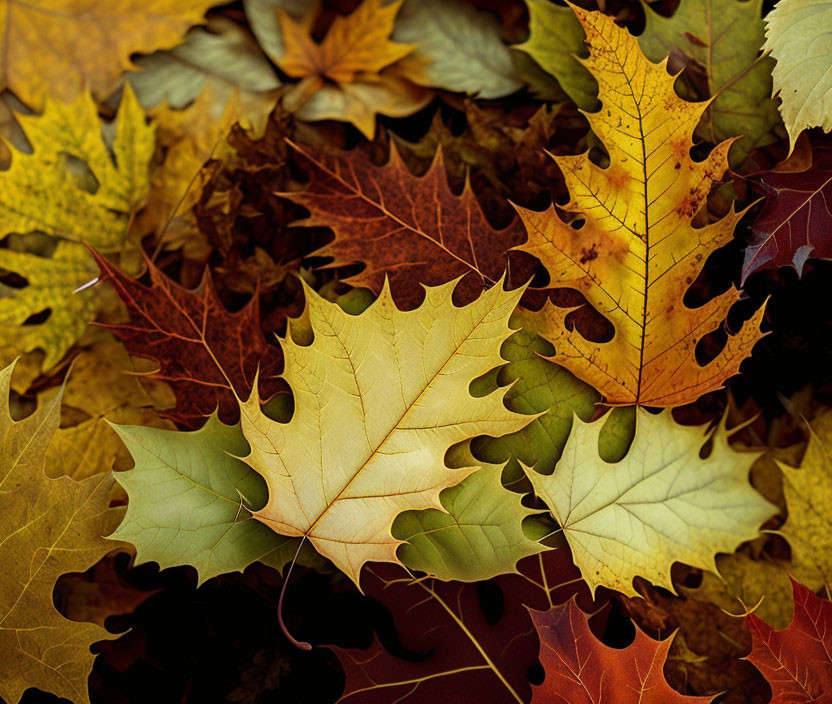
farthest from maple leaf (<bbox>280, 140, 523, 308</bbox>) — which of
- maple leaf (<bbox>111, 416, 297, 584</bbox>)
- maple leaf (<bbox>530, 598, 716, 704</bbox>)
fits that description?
maple leaf (<bbox>530, 598, 716, 704</bbox>)

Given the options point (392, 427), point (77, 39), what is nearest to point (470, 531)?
point (392, 427)

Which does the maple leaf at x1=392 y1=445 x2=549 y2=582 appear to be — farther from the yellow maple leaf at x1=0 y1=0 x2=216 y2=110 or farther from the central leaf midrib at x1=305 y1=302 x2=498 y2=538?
the yellow maple leaf at x1=0 y1=0 x2=216 y2=110

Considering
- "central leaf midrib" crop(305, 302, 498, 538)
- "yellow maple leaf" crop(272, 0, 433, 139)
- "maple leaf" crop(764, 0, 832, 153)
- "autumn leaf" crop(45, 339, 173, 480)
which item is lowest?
"autumn leaf" crop(45, 339, 173, 480)

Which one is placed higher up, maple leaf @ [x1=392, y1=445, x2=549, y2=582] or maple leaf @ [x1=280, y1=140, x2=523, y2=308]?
maple leaf @ [x1=280, y1=140, x2=523, y2=308]

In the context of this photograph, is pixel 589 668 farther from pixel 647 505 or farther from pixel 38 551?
pixel 38 551

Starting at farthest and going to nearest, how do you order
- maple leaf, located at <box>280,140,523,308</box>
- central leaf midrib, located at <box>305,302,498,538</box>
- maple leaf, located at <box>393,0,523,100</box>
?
→ maple leaf, located at <box>393,0,523,100</box>, maple leaf, located at <box>280,140,523,308</box>, central leaf midrib, located at <box>305,302,498,538</box>
